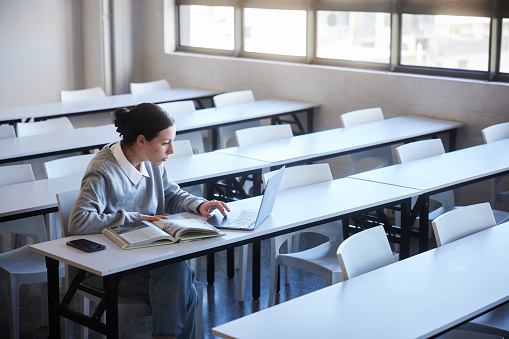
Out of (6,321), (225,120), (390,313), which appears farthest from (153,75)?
(390,313)

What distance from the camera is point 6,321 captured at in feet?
12.6

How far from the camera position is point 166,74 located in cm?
777

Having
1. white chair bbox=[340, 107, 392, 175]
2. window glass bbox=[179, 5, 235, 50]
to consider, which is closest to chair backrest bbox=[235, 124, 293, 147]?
white chair bbox=[340, 107, 392, 175]

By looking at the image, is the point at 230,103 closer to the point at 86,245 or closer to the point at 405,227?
the point at 405,227

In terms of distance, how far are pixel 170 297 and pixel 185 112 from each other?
11.0 ft

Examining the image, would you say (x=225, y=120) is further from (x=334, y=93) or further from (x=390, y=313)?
(x=390, y=313)

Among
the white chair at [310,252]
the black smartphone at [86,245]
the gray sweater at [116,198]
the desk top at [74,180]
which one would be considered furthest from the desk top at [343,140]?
the black smartphone at [86,245]

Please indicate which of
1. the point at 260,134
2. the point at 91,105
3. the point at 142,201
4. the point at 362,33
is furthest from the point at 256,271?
the point at 91,105

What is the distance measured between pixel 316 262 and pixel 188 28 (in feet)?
15.6

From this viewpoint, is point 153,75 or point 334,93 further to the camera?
point 153,75

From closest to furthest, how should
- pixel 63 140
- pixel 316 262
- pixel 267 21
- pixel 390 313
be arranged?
pixel 390 313 → pixel 316 262 → pixel 63 140 → pixel 267 21

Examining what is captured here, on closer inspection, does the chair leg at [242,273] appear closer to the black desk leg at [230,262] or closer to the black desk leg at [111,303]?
the black desk leg at [230,262]

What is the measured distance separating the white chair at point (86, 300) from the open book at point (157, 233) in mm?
238

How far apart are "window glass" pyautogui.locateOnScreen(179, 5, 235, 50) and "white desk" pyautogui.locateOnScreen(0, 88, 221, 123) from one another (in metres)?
0.56
